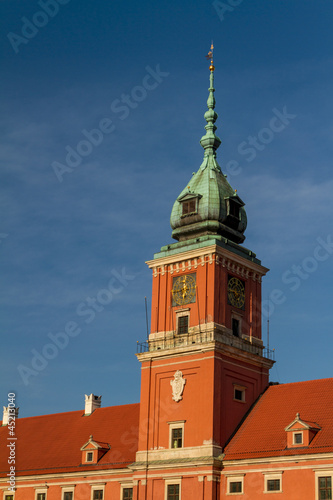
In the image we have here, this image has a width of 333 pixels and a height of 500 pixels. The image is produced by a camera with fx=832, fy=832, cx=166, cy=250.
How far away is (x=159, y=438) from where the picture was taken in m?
46.0

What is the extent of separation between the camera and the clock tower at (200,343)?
44.4 m

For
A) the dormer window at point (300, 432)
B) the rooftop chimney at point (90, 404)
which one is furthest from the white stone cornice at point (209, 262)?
the rooftop chimney at point (90, 404)

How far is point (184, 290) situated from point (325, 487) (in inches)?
561

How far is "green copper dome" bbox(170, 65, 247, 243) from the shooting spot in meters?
49.8

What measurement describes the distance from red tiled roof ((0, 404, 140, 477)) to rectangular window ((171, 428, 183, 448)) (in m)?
3.77

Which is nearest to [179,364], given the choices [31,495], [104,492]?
[104,492]

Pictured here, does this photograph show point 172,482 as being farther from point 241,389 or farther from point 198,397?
point 241,389

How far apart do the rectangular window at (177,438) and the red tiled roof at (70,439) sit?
3771 mm

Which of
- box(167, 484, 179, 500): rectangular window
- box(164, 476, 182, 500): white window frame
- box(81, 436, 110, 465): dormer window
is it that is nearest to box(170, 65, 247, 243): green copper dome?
box(81, 436, 110, 465): dormer window

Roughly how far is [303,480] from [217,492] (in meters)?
5.01

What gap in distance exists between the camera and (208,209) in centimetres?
4975

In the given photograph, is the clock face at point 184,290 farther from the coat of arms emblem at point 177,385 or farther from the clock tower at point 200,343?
the coat of arms emblem at point 177,385

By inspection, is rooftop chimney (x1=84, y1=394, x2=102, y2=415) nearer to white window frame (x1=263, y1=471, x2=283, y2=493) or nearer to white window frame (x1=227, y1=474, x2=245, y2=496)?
white window frame (x1=227, y1=474, x2=245, y2=496)

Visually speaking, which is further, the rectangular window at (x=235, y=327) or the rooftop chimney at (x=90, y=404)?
the rooftop chimney at (x=90, y=404)
